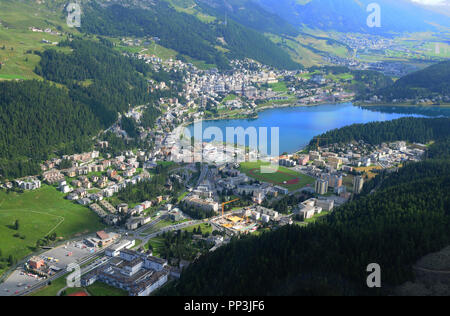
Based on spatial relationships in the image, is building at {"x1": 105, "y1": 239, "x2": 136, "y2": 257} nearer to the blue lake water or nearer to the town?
the town

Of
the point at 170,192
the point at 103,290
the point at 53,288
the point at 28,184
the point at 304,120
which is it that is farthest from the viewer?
the point at 304,120

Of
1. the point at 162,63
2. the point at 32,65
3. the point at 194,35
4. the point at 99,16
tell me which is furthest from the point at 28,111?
the point at 194,35

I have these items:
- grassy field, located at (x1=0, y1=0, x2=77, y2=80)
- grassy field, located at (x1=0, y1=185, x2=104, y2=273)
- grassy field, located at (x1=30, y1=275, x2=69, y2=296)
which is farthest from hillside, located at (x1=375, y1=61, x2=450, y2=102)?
grassy field, located at (x1=30, y1=275, x2=69, y2=296)

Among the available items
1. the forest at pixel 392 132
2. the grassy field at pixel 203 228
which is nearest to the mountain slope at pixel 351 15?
the forest at pixel 392 132

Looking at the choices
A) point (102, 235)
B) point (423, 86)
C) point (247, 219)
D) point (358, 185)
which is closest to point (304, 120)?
point (423, 86)

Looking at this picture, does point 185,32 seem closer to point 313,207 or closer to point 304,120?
point 304,120

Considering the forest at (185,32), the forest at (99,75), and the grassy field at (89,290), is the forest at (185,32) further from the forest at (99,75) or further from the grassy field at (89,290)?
the grassy field at (89,290)
